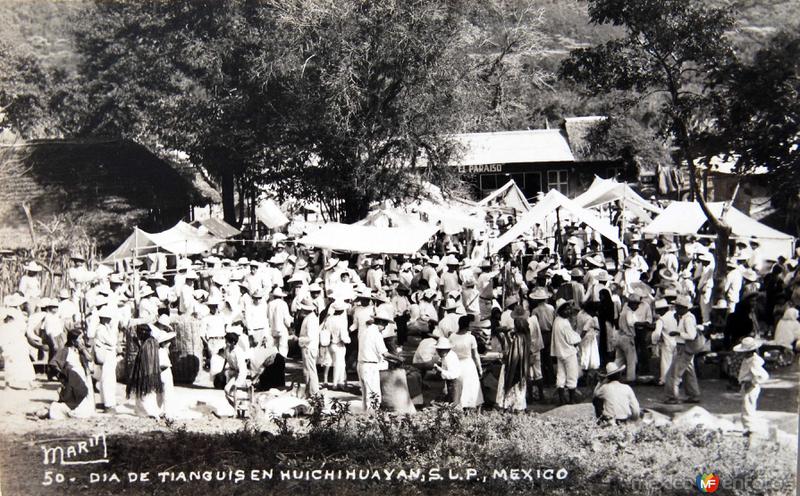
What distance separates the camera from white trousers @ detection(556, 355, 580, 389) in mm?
11023

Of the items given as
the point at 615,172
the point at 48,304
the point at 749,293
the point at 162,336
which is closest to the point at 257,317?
the point at 162,336

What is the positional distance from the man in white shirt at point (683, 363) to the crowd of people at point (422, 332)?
0.06ft

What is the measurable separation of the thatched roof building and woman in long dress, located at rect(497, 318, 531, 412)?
31.5 feet

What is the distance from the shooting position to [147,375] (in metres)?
10.8

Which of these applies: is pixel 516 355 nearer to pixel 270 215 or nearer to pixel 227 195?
pixel 227 195

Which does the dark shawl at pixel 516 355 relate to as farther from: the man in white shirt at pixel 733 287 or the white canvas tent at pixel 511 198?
the white canvas tent at pixel 511 198

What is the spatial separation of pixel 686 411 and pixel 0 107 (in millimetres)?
11002

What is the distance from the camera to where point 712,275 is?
14.0 m

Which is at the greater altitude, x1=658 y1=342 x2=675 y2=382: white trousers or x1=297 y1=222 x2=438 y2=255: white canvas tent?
x1=297 y1=222 x2=438 y2=255: white canvas tent

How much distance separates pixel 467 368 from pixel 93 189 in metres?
11.3

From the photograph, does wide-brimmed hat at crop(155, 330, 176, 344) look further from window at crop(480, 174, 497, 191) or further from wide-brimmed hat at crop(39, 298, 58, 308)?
window at crop(480, 174, 497, 191)

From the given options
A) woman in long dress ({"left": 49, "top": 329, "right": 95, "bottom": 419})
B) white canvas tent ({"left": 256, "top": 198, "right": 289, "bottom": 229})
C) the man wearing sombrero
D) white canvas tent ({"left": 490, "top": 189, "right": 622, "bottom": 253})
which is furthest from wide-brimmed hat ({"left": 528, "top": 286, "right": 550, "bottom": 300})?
white canvas tent ({"left": 256, "top": 198, "right": 289, "bottom": 229})

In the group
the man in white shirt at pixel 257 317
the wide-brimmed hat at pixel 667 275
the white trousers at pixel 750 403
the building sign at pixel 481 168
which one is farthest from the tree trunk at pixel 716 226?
the building sign at pixel 481 168

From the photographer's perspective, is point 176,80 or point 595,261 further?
point 176,80
